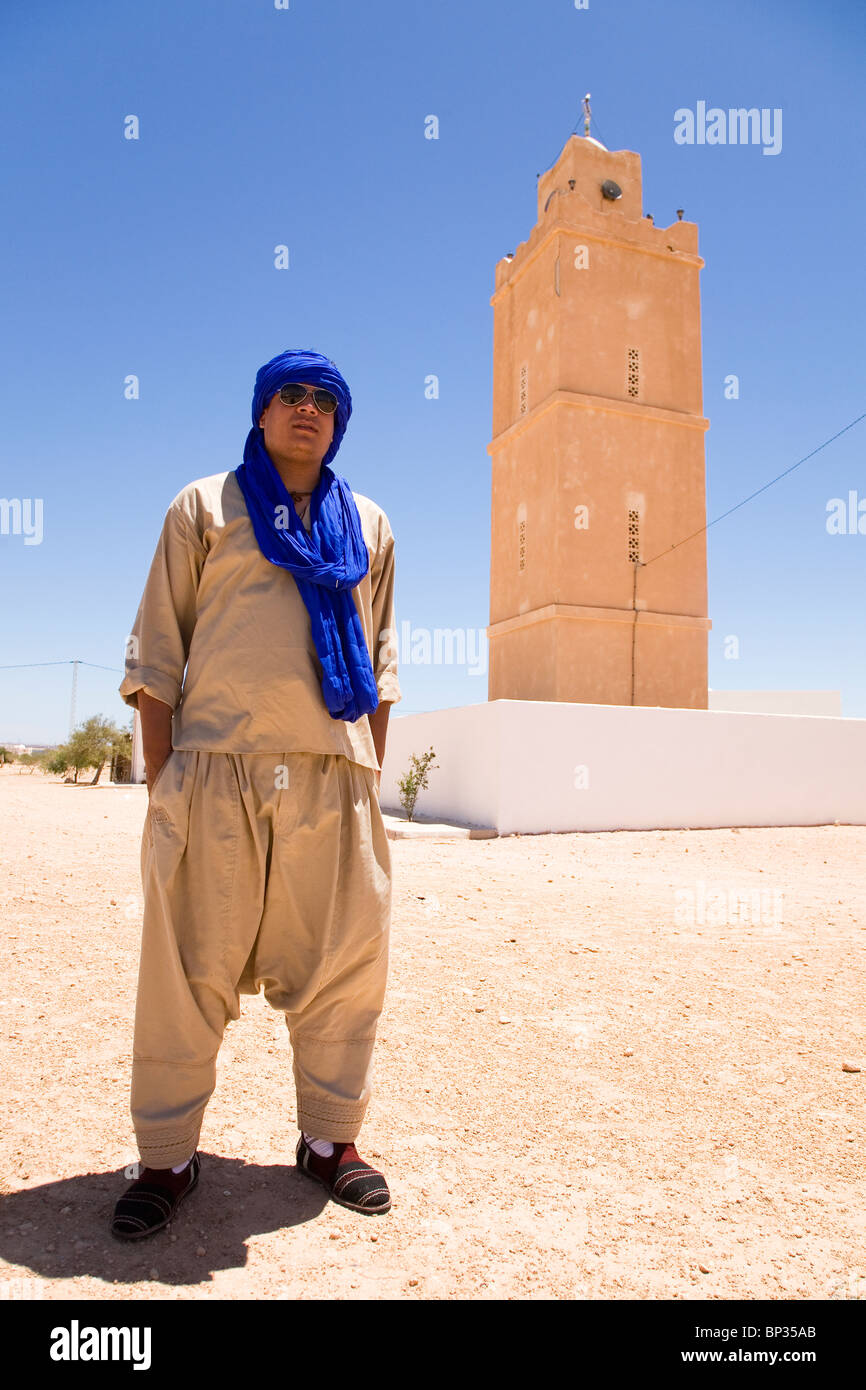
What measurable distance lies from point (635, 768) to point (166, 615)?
32.1 feet

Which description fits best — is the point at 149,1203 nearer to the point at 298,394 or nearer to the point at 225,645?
the point at 225,645

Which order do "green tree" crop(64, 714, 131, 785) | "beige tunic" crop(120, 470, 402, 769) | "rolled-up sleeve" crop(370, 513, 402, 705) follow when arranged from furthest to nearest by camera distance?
"green tree" crop(64, 714, 131, 785) < "rolled-up sleeve" crop(370, 513, 402, 705) < "beige tunic" crop(120, 470, 402, 769)

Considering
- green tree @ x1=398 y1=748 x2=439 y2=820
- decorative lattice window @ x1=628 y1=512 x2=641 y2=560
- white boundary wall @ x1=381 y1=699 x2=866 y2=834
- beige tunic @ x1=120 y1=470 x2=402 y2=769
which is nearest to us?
beige tunic @ x1=120 y1=470 x2=402 y2=769

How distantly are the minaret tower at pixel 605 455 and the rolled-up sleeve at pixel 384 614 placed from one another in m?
11.0

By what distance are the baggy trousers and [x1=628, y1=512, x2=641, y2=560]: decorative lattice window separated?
1253 cm

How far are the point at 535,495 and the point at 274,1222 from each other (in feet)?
43.4

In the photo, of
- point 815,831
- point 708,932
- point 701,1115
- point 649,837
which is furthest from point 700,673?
point 701,1115

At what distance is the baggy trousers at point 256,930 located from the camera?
6.23 ft

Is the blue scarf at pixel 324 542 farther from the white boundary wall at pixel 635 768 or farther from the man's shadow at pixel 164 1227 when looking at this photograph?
the white boundary wall at pixel 635 768

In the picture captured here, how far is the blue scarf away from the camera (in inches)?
79.9

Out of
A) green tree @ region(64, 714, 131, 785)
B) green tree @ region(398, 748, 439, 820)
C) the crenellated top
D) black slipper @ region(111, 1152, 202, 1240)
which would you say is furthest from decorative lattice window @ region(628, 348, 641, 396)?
green tree @ region(64, 714, 131, 785)

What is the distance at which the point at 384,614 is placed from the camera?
7.80ft

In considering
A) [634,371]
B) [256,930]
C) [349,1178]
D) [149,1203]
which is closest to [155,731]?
[256,930]

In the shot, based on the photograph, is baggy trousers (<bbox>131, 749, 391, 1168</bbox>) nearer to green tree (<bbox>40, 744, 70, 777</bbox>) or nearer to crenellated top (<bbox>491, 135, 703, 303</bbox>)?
crenellated top (<bbox>491, 135, 703, 303</bbox>)
